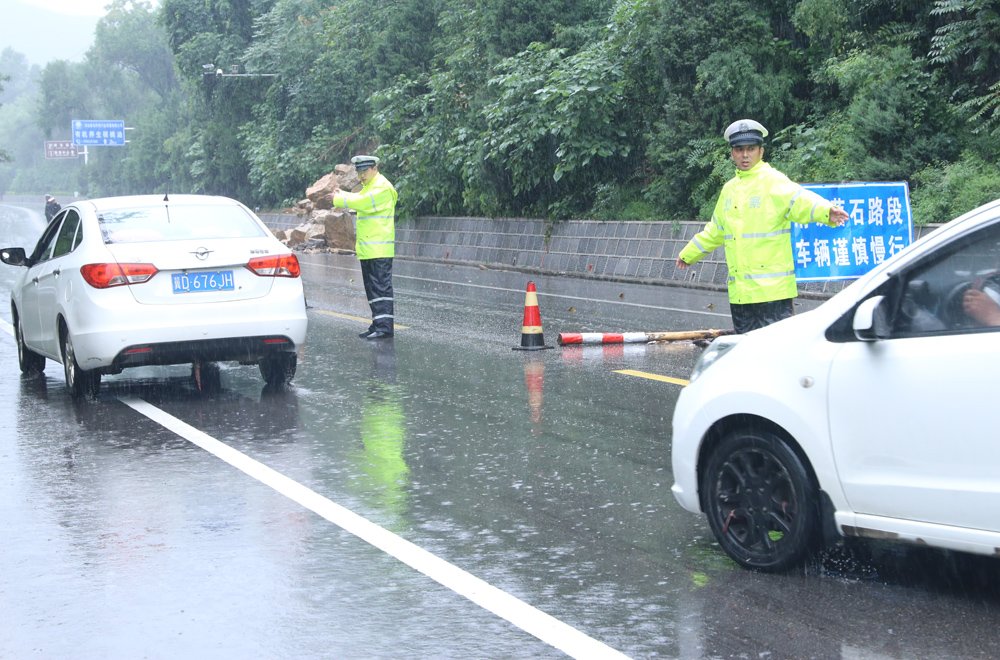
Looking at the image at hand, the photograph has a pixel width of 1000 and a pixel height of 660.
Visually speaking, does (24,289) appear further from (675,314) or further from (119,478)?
(675,314)

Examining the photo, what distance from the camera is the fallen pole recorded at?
40.1 feet

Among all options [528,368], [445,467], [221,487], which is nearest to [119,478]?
[221,487]

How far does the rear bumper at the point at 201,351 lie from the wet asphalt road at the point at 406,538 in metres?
0.35

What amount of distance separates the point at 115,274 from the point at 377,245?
470 cm

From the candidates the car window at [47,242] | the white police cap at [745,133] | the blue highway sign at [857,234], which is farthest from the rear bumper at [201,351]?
the blue highway sign at [857,234]

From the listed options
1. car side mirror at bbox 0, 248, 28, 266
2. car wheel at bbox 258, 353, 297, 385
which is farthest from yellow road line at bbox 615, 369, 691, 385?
car side mirror at bbox 0, 248, 28, 266

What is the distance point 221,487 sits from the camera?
21.7ft

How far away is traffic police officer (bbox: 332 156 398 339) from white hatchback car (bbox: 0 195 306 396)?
3.36 m

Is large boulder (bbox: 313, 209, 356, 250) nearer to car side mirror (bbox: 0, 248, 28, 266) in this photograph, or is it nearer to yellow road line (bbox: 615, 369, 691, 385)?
car side mirror (bbox: 0, 248, 28, 266)

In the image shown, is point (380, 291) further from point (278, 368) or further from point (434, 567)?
point (434, 567)

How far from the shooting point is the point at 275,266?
9.75 meters

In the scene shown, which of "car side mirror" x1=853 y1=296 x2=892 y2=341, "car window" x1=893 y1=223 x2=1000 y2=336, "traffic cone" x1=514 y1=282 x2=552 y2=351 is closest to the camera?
"car window" x1=893 y1=223 x2=1000 y2=336

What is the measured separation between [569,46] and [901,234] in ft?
61.3

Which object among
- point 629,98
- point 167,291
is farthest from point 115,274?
point 629,98
